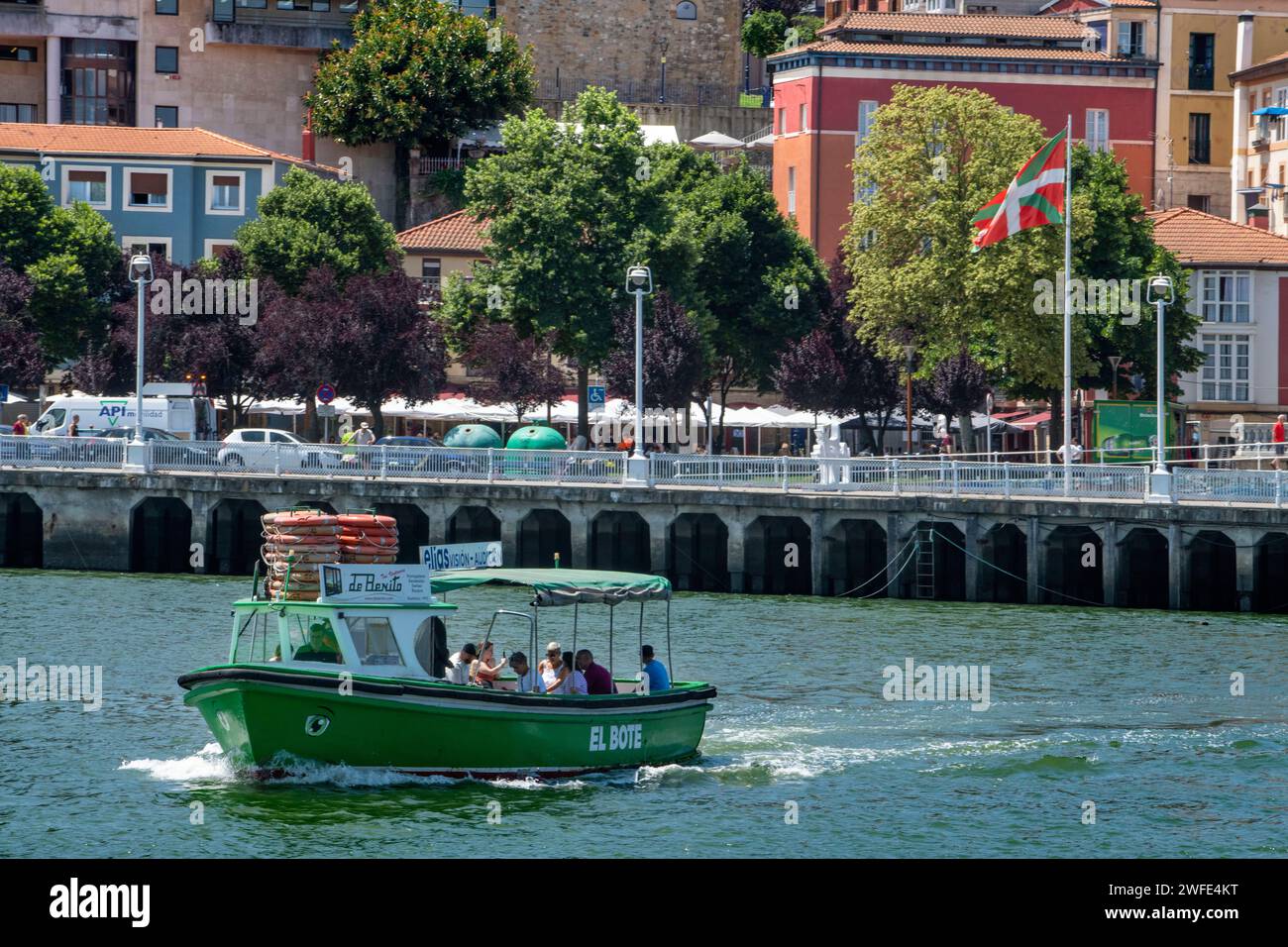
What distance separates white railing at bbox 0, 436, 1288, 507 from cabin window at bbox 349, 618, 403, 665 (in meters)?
29.3

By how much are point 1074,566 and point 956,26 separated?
41428 mm

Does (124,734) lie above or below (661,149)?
below

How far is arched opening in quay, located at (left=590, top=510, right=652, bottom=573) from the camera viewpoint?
66.2 meters

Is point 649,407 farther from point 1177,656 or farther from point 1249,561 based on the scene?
point 1177,656

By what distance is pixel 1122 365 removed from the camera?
8369 centimetres

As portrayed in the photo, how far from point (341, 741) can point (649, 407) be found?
52016 millimetres

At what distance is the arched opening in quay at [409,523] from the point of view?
67438 mm

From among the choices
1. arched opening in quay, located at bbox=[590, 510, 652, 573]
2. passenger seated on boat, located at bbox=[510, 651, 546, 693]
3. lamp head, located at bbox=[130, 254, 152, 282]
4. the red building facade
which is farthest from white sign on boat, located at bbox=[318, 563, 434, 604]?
the red building facade

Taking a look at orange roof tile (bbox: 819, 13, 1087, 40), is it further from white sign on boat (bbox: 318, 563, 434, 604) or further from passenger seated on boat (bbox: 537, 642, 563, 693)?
white sign on boat (bbox: 318, 563, 434, 604)

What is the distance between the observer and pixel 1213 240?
92.1m

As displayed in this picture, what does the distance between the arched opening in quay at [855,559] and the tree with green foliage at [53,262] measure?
37192 mm
